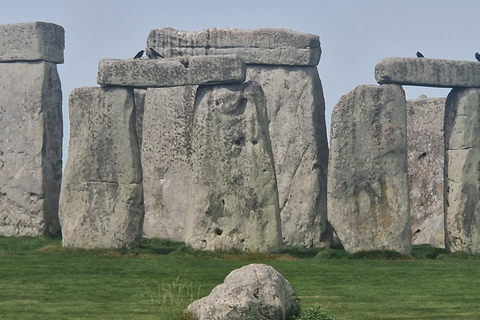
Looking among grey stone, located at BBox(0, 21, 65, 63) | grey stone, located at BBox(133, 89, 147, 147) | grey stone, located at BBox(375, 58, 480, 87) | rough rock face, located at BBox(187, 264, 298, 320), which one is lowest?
rough rock face, located at BBox(187, 264, 298, 320)

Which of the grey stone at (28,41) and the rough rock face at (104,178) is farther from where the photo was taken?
the grey stone at (28,41)

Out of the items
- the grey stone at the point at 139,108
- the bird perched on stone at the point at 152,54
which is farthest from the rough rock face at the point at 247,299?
the grey stone at the point at 139,108

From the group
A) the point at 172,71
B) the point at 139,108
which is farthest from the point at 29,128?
the point at 172,71

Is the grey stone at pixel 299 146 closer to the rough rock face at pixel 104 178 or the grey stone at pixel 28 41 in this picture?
the grey stone at pixel 28 41

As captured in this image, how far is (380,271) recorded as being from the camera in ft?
72.0

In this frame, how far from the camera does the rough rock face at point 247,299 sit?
15.2 metres

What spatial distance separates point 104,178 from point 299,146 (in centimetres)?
473

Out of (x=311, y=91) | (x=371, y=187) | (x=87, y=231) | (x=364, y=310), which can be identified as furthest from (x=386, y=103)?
(x=364, y=310)

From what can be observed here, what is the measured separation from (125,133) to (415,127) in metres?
7.40

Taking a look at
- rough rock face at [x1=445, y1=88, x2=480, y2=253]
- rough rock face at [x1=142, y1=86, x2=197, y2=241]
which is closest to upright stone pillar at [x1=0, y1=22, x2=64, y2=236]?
rough rock face at [x1=142, y1=86, x2=197, y2=241]

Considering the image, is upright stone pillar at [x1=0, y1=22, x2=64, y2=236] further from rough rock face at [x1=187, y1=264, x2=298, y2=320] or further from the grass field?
rough rock face at [x1=187, y1=264, x2=298, y2=320]

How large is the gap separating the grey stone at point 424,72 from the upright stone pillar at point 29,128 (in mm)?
6948

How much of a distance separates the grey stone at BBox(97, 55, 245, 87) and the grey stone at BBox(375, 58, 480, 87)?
8.21 ft

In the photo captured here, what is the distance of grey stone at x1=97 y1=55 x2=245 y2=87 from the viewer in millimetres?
24578
